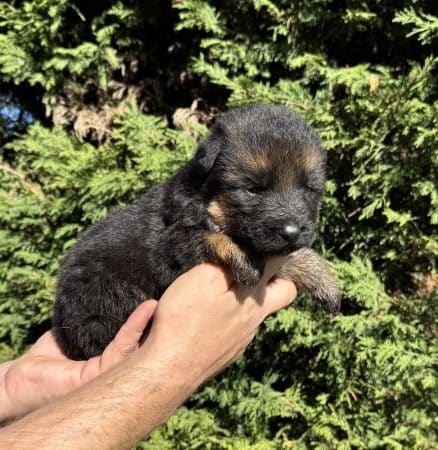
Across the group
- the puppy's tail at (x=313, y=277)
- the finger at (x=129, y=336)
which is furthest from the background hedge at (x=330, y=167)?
the finger at (x=129, y=336)

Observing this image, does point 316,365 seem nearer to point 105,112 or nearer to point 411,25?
point 411,25

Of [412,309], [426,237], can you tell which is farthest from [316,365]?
[426,237]

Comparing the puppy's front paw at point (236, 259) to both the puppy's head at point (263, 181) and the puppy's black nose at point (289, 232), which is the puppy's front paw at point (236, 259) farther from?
the puppy's black nose at point (289, 232)

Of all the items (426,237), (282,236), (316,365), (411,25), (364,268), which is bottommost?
(316,365)

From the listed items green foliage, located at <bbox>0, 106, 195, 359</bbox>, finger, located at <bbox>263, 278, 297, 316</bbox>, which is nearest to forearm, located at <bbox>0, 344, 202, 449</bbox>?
finger, located at <bbox>263, 278, 297, 316</bbox>

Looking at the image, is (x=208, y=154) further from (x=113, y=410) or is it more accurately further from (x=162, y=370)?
(x=113, y=410)

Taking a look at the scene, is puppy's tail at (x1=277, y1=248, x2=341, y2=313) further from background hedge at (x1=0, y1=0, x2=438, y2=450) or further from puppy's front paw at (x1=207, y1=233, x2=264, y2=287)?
background hedge at (x1=0, y1=0, x2=438, y2=450)

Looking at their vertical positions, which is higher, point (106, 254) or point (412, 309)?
point (106, 254)

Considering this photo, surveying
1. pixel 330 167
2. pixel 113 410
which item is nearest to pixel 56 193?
pixel 330 167
